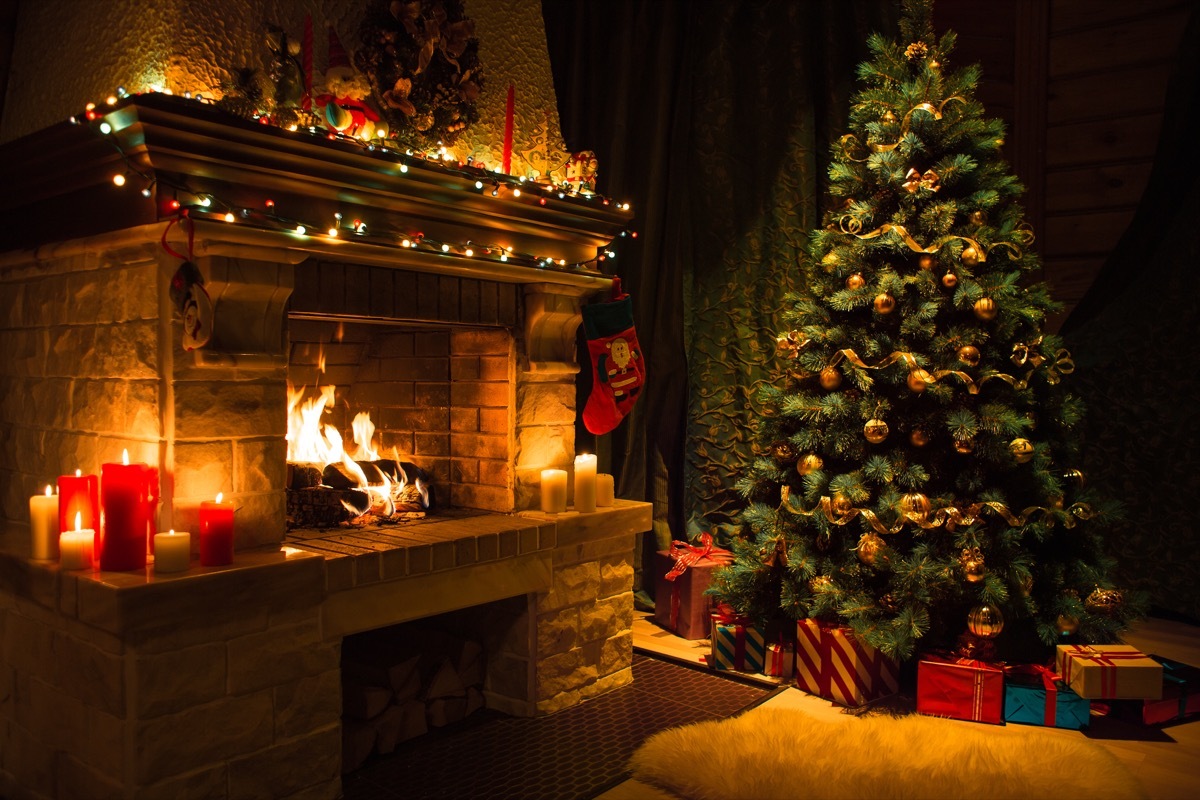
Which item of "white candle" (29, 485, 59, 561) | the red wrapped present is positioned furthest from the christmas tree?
"white candle" (29, 485, 59, 561)

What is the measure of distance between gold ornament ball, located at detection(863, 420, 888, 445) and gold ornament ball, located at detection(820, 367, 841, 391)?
20 centimetres

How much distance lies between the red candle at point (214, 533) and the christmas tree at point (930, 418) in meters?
1.80

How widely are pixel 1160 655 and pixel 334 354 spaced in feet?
10.5

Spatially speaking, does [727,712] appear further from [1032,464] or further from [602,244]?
[602,244]

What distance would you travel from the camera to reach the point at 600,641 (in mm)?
3061

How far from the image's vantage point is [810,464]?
3.13 meters

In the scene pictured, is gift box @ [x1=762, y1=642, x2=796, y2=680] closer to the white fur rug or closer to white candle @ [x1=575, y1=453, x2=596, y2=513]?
the white fur rug

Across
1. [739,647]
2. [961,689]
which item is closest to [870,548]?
[961,689]

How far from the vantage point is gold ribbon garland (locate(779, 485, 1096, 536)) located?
291cm

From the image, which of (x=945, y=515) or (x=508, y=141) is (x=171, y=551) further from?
(x=945, y=515)

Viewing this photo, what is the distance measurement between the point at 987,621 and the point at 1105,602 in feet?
1.59

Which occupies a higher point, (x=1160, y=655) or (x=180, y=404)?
(x=180, y=404)

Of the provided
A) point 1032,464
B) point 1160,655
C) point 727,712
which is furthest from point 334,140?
point 1160,655

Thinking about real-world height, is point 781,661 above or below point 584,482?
below
